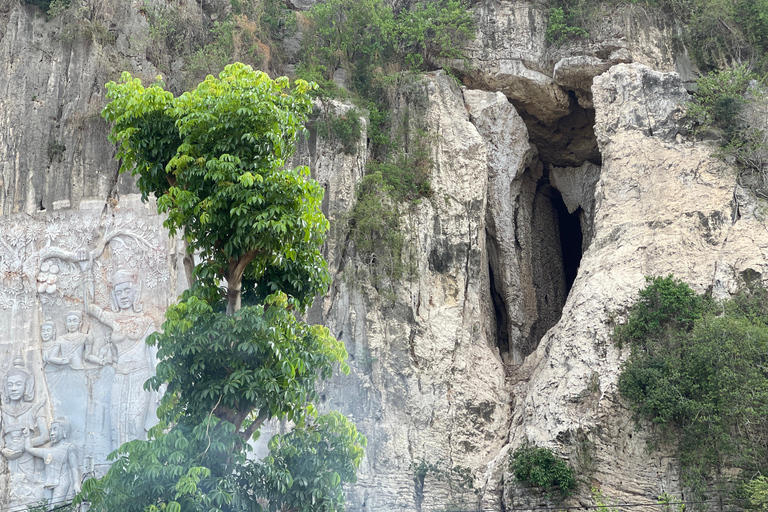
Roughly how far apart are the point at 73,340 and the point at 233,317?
8698mm

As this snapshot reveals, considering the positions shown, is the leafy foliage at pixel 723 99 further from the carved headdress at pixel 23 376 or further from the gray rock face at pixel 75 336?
the carved headdress at pixel 23 376

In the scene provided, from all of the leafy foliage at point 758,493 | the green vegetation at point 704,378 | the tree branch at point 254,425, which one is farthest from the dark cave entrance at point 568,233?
the tree branch at point 254,425

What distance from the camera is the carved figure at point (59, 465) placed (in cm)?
1566

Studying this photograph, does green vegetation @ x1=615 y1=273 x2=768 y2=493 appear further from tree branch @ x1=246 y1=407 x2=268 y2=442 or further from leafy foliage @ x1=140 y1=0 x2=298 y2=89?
leafy foliage @ x1=140 y1=0 x2=298 y2=89

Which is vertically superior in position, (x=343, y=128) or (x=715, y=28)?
(x=715, y=28)

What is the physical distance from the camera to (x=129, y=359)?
54.4 feet

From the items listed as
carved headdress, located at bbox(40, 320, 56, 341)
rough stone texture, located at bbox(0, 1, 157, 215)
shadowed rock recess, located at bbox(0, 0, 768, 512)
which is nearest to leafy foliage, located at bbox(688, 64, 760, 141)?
shadowed rock recess, located at bbox(0, 0, 768, 512)

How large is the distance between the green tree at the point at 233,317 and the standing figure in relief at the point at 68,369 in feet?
23.1

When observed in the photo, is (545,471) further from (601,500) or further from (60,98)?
(60,98)

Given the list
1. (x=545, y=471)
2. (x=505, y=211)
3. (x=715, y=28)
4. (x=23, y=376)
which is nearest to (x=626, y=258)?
(x=505, y=211)

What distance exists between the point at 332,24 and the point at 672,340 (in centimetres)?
1102

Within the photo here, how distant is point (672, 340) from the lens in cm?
1534

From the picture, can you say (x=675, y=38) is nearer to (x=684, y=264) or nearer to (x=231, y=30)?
(x=684, y=264)

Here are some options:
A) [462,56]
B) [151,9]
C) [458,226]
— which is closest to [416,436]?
[458,226]
